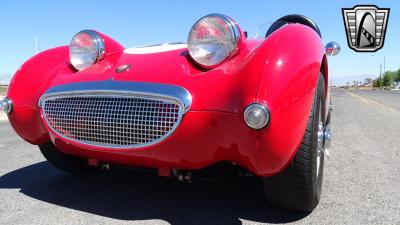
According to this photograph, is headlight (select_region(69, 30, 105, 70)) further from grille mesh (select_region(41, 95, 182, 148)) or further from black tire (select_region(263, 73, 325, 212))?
black tire (select_region(263, 73, 325, 212))

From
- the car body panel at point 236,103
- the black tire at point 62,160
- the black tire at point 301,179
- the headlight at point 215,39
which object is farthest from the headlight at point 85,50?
the black tire at point 301,179

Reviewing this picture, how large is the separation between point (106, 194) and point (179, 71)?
1.12 m

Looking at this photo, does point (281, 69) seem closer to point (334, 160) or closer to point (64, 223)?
point (64, 223)

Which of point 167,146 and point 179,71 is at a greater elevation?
point 179,71

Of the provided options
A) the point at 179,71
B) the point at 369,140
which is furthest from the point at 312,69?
the point at 369,140

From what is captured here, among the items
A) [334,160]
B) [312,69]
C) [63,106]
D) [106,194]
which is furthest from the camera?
[334,160]

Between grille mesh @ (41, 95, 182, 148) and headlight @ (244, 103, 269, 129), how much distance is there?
36cm

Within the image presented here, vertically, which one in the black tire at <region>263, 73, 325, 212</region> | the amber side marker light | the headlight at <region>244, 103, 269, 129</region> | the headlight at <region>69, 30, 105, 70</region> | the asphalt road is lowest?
the asphalt road


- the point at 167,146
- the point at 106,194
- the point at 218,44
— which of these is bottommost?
the point at 106,194

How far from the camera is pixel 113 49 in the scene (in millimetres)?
3039

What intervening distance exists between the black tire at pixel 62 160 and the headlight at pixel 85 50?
652 mm

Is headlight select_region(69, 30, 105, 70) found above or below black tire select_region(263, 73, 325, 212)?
Answer: above

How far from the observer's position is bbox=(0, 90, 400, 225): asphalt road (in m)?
2.46
